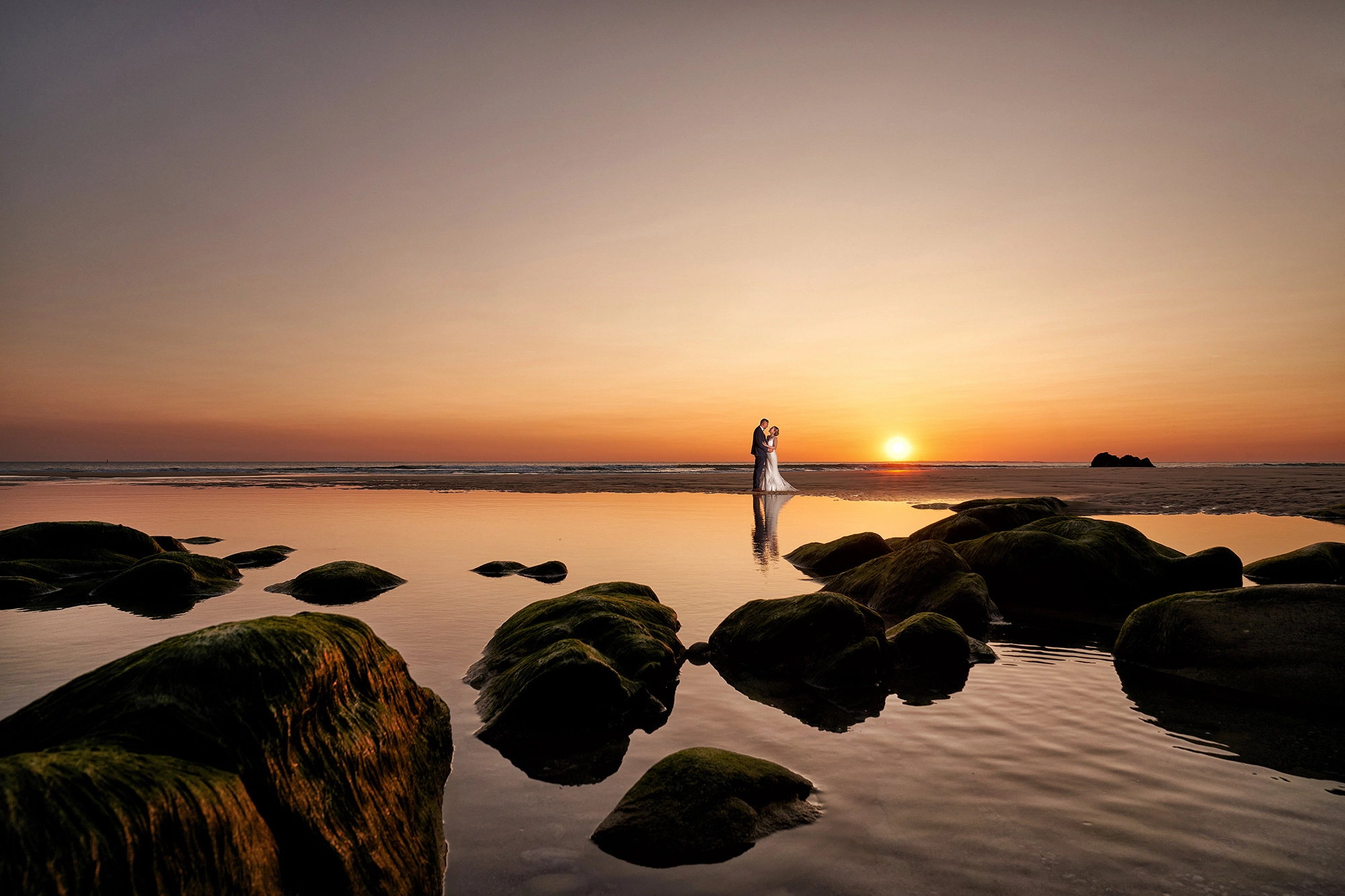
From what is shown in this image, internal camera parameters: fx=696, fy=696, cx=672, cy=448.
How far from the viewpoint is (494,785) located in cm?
527

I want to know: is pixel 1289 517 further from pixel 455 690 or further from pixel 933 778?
pixel 455 690

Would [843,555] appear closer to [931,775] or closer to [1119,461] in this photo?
[931,775]

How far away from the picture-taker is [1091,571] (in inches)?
→ 457

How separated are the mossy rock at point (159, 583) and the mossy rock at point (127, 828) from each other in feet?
36.4

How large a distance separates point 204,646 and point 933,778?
5.00 metres

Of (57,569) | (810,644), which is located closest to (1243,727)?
(810,644)

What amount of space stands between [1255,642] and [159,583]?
1609cm

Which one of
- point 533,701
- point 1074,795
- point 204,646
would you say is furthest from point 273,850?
point 1074,795

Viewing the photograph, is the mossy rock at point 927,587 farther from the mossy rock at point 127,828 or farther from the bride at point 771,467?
the bride at point 771,467

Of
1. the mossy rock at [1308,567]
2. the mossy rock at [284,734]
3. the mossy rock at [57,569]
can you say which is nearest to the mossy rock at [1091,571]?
the mossy rock at [1308,567]

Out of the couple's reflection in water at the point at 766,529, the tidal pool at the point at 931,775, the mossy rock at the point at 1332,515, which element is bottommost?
the tidal pool at the point at 931,775

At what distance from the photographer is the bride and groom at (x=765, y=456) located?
133 ft

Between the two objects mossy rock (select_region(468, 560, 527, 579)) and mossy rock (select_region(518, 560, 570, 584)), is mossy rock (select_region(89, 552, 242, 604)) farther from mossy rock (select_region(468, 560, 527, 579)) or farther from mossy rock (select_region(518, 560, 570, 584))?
mossy rock (select_region(518, 560, 570, 584))

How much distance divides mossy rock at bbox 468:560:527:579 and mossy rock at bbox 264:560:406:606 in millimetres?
1583
